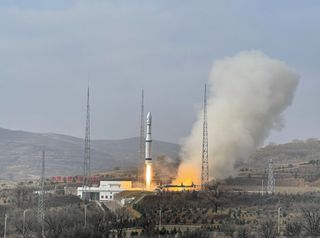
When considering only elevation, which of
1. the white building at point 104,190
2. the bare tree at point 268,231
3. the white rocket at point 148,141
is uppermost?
the white rocket at point 148,141

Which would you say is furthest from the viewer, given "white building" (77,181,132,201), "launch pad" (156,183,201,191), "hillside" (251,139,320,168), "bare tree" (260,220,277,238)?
"hillside" (251,139,320,168)

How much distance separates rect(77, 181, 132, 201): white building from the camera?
9519cm

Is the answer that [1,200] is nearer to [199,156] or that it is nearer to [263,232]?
[199,156]

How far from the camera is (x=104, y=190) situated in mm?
96125

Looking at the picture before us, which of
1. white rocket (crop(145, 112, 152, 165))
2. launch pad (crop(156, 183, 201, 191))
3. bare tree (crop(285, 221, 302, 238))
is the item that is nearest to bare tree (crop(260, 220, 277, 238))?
bare tree (crop(285, 221, 302, 238))

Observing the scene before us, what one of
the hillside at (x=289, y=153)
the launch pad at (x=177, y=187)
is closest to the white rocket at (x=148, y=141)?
the launch pad at (x=177, y=187)

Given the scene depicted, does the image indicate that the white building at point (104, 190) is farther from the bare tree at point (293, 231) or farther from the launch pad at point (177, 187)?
the bare tree at point (293, 231)

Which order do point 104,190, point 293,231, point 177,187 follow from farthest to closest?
point 104,190 → point 177,187 → point 293,231

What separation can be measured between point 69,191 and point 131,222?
3565cm

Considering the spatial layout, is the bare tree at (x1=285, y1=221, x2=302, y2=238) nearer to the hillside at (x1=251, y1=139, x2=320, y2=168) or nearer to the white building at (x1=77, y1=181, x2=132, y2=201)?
the white building at (x1=77, y1=181, x2=132, y2=201)

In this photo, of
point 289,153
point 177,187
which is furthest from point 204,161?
point 289,153

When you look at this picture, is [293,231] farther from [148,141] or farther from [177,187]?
[148,141]

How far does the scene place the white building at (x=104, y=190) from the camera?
95.2m

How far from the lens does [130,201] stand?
86438 mm
